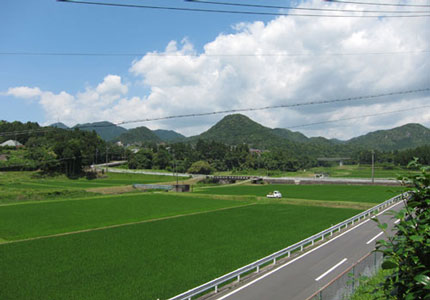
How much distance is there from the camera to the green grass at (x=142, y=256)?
17156 millimetres

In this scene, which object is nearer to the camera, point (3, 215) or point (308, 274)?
point (308, 274)

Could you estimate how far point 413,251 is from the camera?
3.40 m

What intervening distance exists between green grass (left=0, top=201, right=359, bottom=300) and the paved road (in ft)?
9.41

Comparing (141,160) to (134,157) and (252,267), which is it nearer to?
(134,157)

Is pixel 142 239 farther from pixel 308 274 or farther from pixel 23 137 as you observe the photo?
pixel 23 137

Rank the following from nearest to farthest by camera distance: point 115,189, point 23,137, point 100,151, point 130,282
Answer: point 130,282
point 115,189
point 100,151
point 23,137

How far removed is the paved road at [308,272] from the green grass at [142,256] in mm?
2869

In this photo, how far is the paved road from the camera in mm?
15758

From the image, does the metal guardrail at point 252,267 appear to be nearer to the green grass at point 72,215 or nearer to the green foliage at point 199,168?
the green grass at point 72,215

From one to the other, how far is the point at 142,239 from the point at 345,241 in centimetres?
1773

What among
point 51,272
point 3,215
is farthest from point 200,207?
point 51,272

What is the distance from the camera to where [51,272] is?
65.3 ft

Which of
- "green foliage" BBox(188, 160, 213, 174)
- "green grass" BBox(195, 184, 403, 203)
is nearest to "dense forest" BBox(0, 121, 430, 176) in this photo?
"green foliage" BBox(188, 160, 213, 174)

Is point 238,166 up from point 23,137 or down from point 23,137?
down
